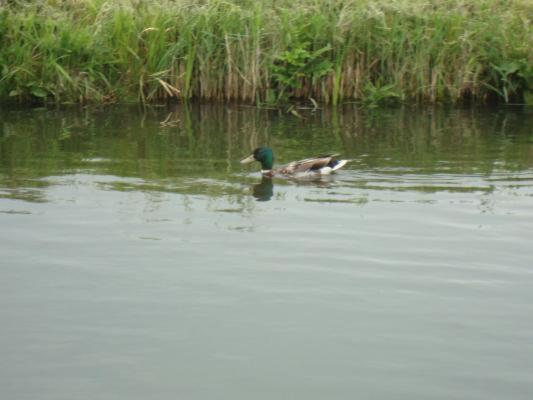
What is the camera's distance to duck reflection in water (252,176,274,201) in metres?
10.4

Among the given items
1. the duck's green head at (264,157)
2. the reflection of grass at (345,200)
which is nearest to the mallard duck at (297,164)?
the duck's green head at (264,157)

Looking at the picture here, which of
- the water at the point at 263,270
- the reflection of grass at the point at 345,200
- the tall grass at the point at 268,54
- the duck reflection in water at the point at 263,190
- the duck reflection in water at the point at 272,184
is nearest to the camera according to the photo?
the water at the point at 263,270

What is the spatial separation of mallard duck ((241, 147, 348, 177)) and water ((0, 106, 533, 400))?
0.55 ft

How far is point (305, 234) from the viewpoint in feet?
28.6

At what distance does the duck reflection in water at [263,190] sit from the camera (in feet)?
34.1

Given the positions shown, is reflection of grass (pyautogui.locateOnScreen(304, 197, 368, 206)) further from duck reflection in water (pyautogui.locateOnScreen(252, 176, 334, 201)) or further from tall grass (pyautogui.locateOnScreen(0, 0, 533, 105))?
tall grass (pyautogui.locateOnScreen(0, 0, 533, 105))

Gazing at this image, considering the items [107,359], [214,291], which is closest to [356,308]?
[214,291]

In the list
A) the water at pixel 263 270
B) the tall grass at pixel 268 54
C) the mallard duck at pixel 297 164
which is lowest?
the water at pixel 263 270

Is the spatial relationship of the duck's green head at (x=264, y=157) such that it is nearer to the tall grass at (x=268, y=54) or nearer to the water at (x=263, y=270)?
the water at (x=263, y=270)

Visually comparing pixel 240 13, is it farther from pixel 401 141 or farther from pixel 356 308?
pixel 356 308

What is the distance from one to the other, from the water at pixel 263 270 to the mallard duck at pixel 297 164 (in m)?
0.17

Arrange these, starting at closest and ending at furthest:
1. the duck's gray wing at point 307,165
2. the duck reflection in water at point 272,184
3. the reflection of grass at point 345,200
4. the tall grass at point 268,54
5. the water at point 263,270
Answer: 1. the water at point 263,270
2. the reflection of grass at point 345,200
3. the duck reflection in water at point 272,184
4. the duck's gray wing at point 307,165
5. the tall grass at point 268,54

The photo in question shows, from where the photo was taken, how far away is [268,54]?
14.8m

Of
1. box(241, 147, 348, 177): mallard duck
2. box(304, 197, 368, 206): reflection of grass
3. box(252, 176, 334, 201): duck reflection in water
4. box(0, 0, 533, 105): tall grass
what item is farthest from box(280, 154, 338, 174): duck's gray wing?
box(0, 0, 533, 105): tall grass
